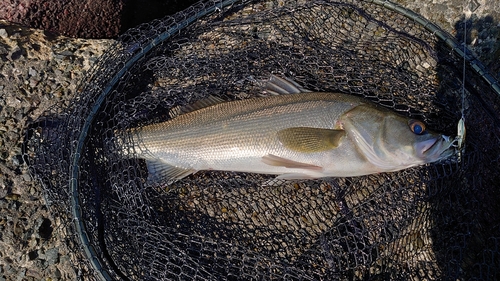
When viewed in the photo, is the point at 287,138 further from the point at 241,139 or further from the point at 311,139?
the point at 241,139

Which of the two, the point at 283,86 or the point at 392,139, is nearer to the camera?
the point at 392,139

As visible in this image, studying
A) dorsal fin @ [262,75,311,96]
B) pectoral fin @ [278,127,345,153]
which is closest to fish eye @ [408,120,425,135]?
pectoral fin @ [278,127,345,153]

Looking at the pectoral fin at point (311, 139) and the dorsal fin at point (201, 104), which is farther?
the dorsal fin at point (201, 104)

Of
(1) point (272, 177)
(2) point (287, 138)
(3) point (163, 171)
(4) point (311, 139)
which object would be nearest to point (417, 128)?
(4) point (311, 139)

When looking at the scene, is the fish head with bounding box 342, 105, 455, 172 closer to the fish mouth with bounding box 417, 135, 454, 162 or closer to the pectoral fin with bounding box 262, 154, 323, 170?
the fish mouth with bounding box 417, 135, 454, 162

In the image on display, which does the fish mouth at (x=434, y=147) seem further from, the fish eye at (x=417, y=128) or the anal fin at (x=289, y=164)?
the anal fin at (x=289, y=164)

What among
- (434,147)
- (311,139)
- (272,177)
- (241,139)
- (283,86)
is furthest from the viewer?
(272,177)

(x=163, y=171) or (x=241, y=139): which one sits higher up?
(x=241, y=139)

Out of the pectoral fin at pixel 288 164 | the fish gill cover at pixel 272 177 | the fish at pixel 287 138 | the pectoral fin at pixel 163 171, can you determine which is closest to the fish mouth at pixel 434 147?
the fish at pixel 287 138
